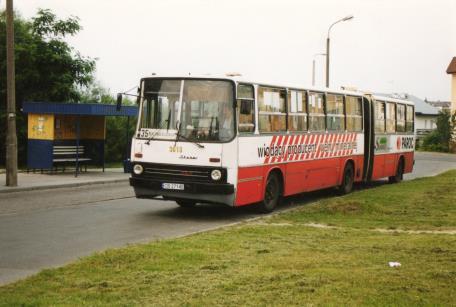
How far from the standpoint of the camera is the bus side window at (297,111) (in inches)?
676

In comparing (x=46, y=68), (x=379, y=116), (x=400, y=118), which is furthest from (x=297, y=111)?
(x=46, y=68)

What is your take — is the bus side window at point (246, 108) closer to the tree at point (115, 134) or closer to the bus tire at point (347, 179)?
the bus tire at point (347, 179)

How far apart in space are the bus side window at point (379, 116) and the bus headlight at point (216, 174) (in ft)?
32.7

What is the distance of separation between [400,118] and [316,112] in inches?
315

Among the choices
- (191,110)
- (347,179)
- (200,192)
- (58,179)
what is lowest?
(58,179)

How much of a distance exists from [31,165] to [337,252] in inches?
683

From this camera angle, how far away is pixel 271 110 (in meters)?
16.2

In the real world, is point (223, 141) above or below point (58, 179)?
above

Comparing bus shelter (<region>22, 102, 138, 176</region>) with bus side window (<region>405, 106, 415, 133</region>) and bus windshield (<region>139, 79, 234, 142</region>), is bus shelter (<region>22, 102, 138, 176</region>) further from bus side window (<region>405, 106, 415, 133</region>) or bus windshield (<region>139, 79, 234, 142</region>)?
bus side window (<region>405, 106, 415, 133</region>)

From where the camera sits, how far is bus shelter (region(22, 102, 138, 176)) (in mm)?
24562

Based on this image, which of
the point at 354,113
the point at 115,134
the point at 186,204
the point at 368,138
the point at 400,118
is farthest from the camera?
the point at 115,134

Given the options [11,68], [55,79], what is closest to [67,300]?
[11,68]

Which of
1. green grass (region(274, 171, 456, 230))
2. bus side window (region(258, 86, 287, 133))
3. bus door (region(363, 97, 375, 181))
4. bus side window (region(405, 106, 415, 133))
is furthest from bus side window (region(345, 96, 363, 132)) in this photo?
A: bus side window (region(405, 106, 415, 133))

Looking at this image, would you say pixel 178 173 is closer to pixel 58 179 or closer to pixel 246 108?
pixel 246 108
